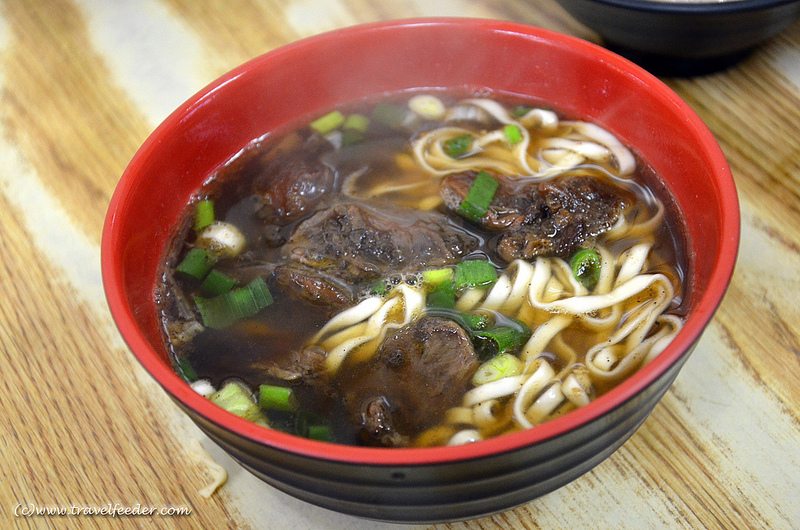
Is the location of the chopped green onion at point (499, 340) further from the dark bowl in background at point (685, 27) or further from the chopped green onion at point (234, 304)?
the dark bowl in background at point (685, 27)

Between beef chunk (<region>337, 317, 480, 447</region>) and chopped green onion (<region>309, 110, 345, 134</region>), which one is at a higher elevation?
chopped green onion (<region>309, 110, 345, 134</region>)

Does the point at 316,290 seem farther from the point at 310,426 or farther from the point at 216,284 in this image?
the point at 310,426

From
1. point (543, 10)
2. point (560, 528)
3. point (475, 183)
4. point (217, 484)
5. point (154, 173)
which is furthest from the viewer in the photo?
point (543, 10)

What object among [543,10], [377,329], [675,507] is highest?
[543,10]

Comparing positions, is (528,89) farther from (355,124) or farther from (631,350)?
(631,350)

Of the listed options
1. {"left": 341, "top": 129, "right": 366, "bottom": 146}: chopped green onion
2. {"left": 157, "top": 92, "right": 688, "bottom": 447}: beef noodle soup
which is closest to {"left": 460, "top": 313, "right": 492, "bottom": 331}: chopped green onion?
{"left": 157, "top": 92, "right": 688, "bottom": 447}: beef noodle soup

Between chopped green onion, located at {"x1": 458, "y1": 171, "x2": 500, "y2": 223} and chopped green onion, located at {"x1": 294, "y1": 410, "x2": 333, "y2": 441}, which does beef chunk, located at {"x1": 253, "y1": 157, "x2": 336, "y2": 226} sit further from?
chopped green onion, located at {"x1": 294, "y1": 410, "x2": 333, "y2": 441}

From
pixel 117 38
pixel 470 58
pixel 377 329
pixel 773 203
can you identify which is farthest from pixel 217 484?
pixel 117 38
